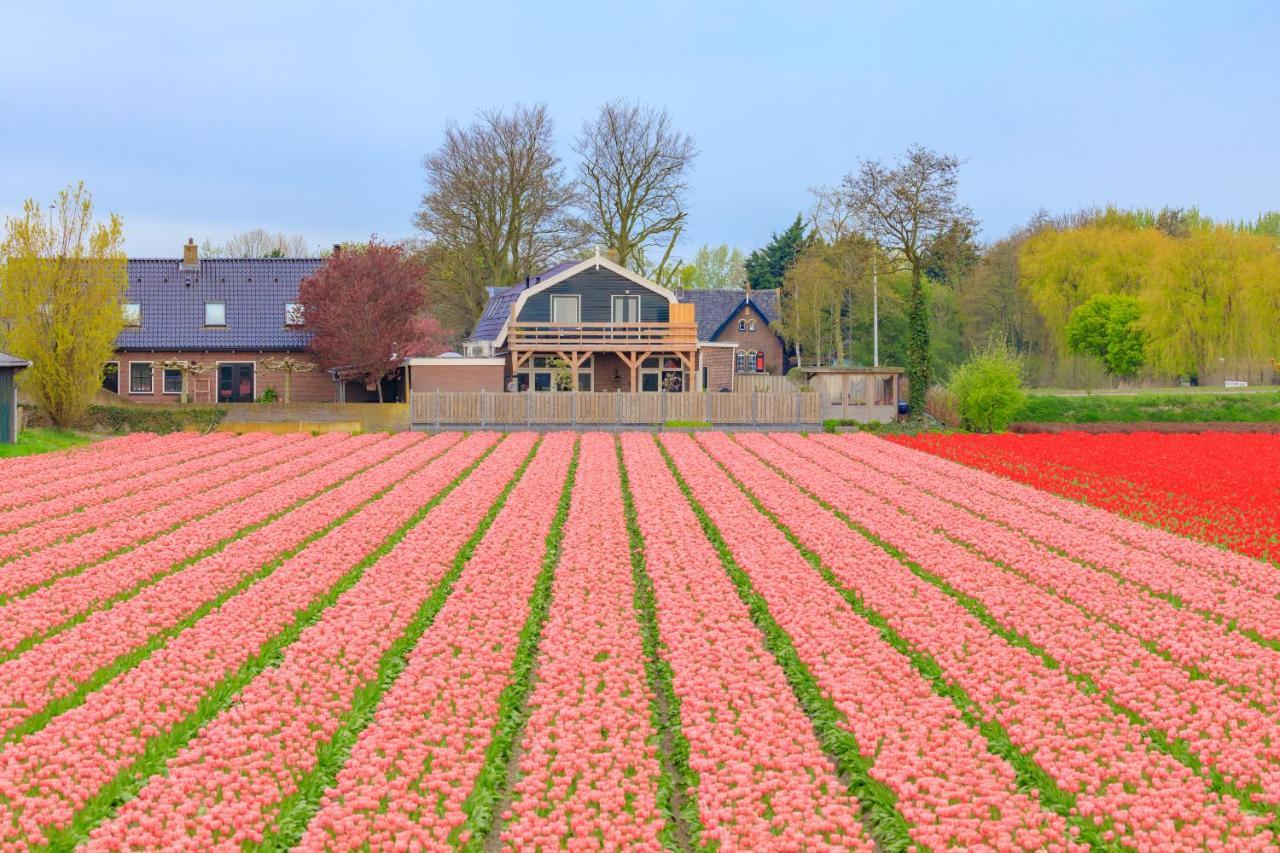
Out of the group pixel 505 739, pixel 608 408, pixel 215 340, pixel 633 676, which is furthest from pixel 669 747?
pixel 215 340

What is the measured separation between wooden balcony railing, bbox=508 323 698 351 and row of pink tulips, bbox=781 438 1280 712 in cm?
3410

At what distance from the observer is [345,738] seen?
9484 mm

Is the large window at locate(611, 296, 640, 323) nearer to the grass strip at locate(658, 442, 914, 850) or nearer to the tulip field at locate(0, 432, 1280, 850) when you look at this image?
the tulip field at locate(0, 432, 1280, 850)

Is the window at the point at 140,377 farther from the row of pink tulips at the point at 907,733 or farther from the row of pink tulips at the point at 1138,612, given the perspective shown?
the row of pink tulips at the point at 907,733

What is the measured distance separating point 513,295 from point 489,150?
15891mm

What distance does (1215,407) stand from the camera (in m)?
51.5

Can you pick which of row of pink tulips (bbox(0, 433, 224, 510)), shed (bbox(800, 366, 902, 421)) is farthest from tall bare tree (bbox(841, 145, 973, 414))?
row of pink tulips (bbox(0, 433, 224, 510))

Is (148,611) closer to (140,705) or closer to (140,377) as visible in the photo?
(140,705)

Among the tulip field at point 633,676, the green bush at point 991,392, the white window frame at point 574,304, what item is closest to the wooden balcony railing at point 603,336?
the white window frame at point 574,304

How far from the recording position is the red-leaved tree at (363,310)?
50094 millimetres

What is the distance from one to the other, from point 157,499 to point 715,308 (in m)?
60.5

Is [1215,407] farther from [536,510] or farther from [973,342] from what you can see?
[536,510]

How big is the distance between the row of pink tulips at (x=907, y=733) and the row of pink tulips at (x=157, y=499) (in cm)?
1068

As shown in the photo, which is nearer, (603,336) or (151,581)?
(151,581)
